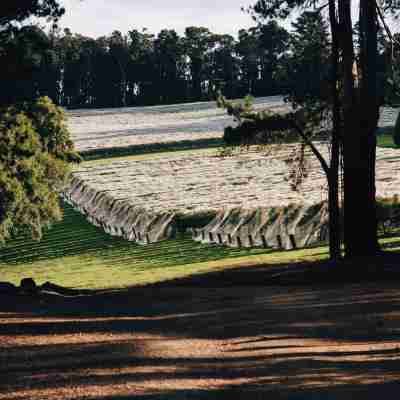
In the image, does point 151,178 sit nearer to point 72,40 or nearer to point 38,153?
point 38,153

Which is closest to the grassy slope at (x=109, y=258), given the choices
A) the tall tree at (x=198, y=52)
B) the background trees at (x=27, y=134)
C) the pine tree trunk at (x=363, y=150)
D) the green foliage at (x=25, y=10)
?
the background trees at (x=27, y=134)

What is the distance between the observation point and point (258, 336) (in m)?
12.2

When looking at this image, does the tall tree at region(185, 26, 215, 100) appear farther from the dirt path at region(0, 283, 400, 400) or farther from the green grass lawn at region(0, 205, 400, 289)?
the dirt path at region(0, 283, 400, 400)

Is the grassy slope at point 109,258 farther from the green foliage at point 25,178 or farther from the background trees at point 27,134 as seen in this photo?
the background trees at point 27,134

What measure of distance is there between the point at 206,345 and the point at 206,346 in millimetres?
78

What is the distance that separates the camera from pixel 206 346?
11.4 m

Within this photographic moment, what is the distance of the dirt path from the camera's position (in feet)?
28.9

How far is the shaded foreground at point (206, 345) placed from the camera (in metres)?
8.83

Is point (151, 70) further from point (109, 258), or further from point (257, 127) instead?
point (257, 127)

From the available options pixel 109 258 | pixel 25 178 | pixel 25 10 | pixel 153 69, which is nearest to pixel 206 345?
pixel 25 10

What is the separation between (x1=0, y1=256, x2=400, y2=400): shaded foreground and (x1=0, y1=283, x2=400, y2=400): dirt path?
14 mm

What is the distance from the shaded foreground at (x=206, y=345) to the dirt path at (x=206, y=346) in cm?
1

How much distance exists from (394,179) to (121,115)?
67212 millimetres

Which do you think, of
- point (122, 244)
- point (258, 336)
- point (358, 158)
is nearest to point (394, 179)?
point (122, 244)
